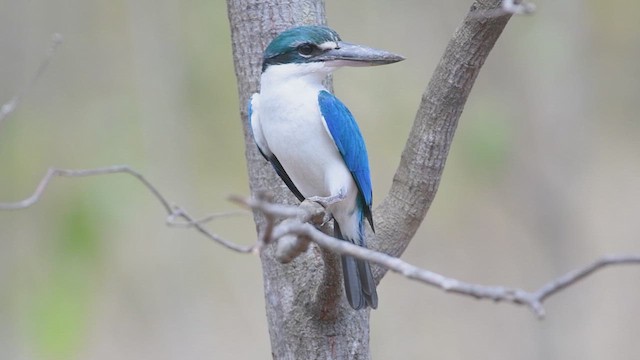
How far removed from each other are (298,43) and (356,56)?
0.41 feet

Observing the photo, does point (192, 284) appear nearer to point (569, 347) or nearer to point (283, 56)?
point (569, 347)

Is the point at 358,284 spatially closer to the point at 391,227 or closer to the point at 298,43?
the point at 391,227

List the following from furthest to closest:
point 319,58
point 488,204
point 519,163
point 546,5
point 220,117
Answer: point 488,204
point 220,117
point 519,163
point 546,5
point 319,58

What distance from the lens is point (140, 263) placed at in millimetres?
4395

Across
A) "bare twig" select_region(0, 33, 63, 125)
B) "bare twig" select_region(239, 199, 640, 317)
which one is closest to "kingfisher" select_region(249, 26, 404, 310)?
"bare twig" select_region(0, 33, 63, 125)

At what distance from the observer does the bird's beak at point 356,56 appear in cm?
183

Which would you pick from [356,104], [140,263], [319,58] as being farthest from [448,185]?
[319,58]

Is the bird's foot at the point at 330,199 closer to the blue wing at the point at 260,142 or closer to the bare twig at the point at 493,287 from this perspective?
the blue wing at the point at 260,142

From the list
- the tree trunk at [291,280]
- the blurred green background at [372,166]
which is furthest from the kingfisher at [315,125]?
the blurred green background at [372,166]

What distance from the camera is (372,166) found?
14.4ft

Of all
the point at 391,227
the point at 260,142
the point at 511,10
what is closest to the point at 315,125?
the point at 260,142

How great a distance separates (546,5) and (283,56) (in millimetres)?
1916

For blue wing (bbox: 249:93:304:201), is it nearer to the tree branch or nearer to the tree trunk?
the tree trunk

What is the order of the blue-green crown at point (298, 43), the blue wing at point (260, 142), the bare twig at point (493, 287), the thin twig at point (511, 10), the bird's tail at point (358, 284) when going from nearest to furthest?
the bare twig at point (493, 287), the thin twig at point (511, 10), the bird's tail at point (358, 284), the blue-green crown at point (298, 43), the blue wing at point (260, 142)
